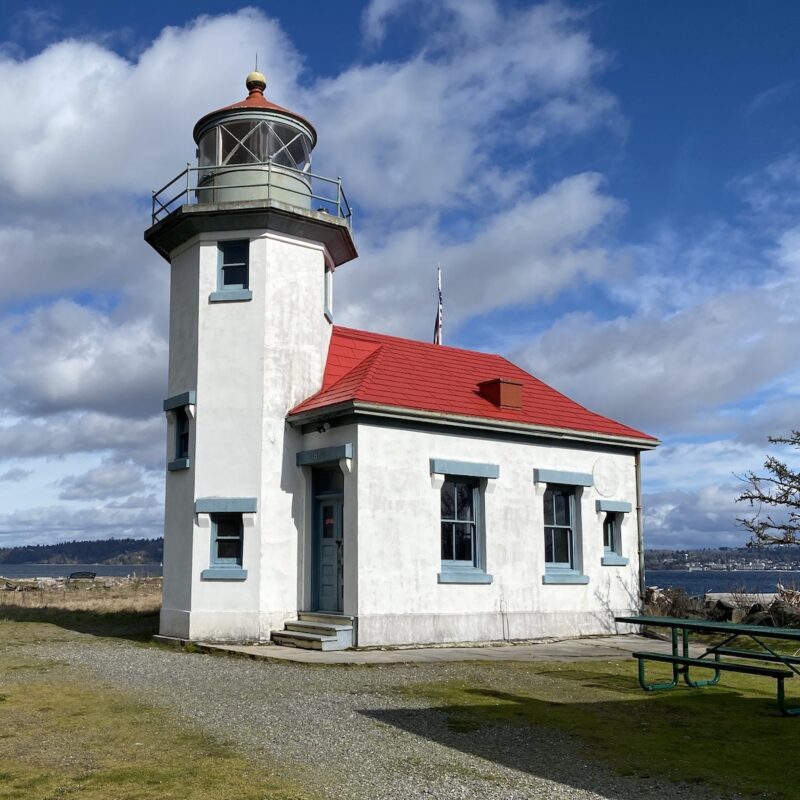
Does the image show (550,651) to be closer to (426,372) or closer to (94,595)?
(426,372)

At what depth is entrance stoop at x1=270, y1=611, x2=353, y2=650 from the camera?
13734mm

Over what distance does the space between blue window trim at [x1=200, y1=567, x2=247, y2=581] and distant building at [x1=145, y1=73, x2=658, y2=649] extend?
0.03 m

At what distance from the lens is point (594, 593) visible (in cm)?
1702

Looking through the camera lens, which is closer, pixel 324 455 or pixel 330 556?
pixel 324 455

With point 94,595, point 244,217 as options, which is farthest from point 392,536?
point 94,595

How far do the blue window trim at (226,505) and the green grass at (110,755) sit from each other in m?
4.96

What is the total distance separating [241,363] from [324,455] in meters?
2.31

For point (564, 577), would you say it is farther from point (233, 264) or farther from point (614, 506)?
point (233, 264)

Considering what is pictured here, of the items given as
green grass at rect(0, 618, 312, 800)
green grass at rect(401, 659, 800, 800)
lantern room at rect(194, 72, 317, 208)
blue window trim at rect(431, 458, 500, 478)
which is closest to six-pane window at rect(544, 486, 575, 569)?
blue window trim at rect(431, 458, 500, 478)

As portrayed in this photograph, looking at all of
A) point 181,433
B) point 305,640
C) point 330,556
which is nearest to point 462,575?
point 330,556

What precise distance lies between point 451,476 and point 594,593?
398cm

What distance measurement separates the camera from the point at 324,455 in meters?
14.8

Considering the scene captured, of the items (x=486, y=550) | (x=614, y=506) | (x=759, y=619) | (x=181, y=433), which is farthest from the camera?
(x=614, y=506)

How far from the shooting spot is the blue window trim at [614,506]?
683 inches
